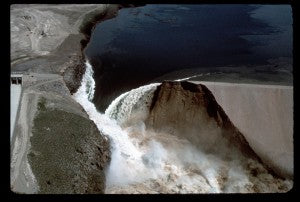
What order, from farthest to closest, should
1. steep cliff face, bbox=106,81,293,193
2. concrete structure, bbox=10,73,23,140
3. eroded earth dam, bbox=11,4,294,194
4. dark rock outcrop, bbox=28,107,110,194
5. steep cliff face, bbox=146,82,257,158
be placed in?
steep cliff face, bbox=146,82,257,158
concrete structure, bbox=10,73,23,140
steep cliff face, bbox=106,81,293,193
eroded earth dam, bbox=11,4,294,194
dark rock outcrop, bbox=28,107,110,194

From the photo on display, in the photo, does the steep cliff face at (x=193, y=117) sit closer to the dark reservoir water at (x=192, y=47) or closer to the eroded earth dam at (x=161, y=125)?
the eroded earth dam at (x=161, y=125)

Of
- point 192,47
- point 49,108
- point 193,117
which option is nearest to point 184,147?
point 193,117

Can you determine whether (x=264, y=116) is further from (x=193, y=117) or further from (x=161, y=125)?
(x=161, y=125)

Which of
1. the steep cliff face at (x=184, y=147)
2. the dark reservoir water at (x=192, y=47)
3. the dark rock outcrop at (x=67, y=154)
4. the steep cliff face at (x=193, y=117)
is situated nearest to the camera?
the dark rock outcrop at (x=67, y=154)

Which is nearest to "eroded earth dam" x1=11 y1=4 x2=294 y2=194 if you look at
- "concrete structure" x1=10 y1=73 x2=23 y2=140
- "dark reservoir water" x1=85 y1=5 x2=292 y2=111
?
"dark reservoir water" x1=85 y1=5 x2=292 y2=111

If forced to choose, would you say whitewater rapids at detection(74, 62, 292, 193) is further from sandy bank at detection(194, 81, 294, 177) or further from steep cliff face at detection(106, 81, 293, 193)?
sandy bank at detection(194, 81, 294, 177)

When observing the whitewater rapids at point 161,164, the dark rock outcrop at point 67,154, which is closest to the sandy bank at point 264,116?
the whitewater rapids at point 161,164
